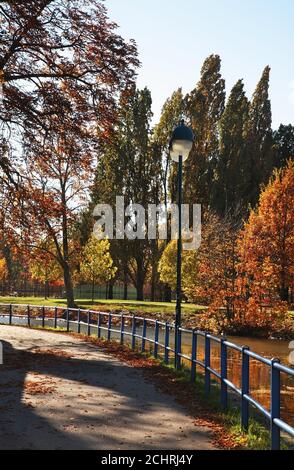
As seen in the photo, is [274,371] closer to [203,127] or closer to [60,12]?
[60,12]

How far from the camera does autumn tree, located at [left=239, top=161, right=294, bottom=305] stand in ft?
95.2

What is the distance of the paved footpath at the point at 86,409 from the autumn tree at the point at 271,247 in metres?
15.4

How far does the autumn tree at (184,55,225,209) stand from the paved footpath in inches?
1449

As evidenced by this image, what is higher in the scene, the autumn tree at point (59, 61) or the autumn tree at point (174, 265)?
the autumn tree at point (59, 61)

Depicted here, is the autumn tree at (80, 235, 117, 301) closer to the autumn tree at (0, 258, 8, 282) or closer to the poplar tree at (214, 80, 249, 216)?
the poplar tree at (214, 80, 249, 216)

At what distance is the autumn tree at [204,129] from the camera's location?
167ft

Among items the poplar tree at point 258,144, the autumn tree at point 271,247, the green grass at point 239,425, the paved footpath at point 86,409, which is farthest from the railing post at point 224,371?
the poplar tree at point 258,144

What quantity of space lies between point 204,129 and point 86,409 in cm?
4653

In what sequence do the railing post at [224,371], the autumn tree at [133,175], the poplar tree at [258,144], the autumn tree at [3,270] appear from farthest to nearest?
the autumn tree at [3,270]
the autumn tree at [133,175]
the poplar tree at [258,144]
the railing post at [224,371]

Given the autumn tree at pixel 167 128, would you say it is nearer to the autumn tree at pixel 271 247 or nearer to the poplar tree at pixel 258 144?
the poplar tree at pixel 258 144

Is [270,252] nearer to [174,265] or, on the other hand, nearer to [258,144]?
[174,265]

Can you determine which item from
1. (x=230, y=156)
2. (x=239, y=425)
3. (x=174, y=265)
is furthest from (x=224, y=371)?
(x=230, y=156)

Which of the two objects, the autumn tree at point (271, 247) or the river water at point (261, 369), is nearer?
the river water at point (261, 369)

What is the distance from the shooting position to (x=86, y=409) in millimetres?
8891
